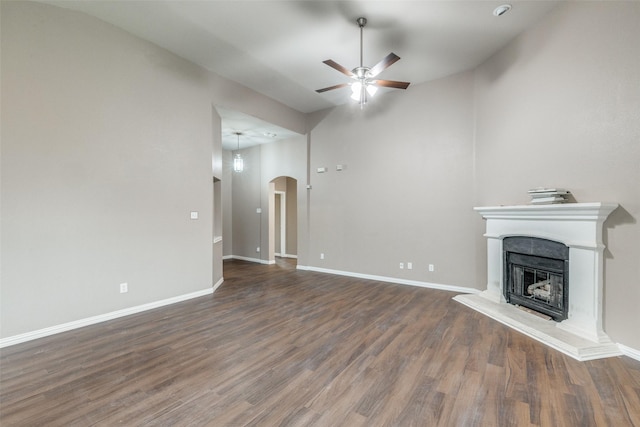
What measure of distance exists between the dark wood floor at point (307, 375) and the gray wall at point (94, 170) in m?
0.54

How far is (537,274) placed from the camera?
349cm

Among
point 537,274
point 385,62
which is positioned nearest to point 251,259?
point 385,62

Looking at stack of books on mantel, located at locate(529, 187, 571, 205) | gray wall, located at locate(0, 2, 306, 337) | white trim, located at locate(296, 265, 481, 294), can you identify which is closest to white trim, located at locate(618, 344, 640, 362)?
stack of books on mantel, located at locate(529, 187, 571, 205)

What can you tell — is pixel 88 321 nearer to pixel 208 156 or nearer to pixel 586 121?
pixel 208 156

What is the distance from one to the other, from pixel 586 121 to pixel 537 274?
72.2 inches

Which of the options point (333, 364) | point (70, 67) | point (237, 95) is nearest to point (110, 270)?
point (70, 67)

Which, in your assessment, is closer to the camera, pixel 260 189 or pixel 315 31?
pixel 315 31

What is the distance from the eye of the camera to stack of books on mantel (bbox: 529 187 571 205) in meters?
3.10

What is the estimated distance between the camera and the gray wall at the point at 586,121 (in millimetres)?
2590

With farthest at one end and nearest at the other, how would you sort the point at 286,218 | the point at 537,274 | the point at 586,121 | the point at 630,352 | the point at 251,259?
the point at 286,218
the point at 251,259
the point at 537,274
the point at 586,121
the point at 630,352

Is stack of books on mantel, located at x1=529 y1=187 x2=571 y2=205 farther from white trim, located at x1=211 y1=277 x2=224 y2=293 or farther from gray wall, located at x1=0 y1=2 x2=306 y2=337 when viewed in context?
white trim, located at x1=211 y1=277 x2=224 y2=293

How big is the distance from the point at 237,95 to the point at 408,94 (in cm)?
319

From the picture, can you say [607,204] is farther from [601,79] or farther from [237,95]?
[237,95]

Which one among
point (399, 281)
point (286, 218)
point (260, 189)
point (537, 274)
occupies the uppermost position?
point (260, 189)
